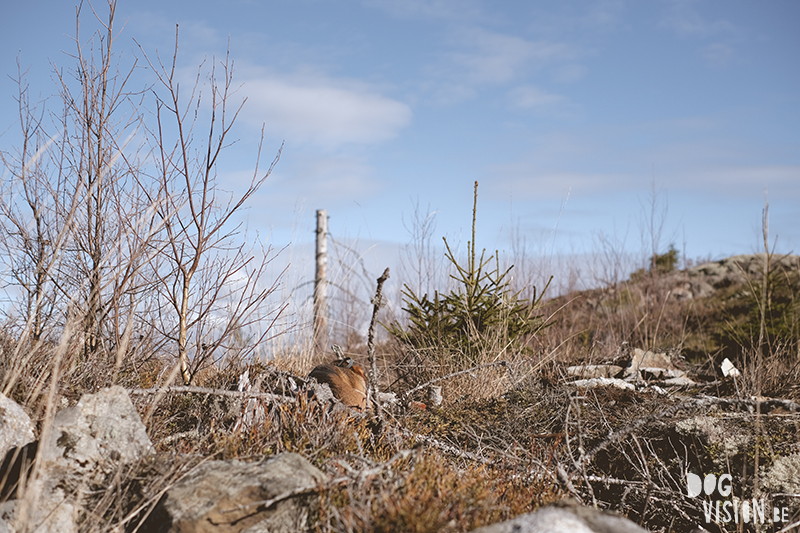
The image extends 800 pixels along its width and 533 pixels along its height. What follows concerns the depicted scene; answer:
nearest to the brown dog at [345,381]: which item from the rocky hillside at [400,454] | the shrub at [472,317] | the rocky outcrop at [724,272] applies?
the rocky hillside at [400,454]

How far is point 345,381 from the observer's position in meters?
3.89

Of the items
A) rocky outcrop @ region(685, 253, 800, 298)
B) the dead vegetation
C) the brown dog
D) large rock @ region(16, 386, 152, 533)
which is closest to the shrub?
the dead vegetation

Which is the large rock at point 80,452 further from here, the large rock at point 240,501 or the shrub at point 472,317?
the shrub at point 472,317

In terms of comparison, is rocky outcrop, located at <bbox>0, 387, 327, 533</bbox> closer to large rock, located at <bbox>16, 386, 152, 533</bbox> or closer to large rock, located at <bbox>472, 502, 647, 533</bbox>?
large rock, located at <bbox>16, 386, 152, 533</bbox>

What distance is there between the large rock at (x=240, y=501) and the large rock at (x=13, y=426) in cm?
81

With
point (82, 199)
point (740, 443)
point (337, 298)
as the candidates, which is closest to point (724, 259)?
point (337, 298)

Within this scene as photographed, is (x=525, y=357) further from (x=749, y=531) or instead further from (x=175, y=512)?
(x=175, y=512)

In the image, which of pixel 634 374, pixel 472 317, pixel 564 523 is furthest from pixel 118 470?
pixel 634 374

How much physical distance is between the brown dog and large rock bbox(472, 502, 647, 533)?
172cm

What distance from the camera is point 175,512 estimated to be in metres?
2.02

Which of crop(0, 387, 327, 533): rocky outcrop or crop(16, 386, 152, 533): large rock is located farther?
crop(16, 386, 152, 533): large rock

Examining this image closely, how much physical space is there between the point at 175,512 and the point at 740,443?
10.3ft

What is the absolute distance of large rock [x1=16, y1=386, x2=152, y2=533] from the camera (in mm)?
2158

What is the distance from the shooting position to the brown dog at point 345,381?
146 inches
